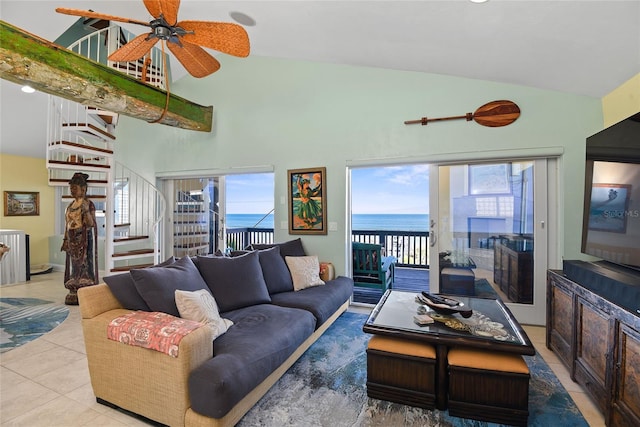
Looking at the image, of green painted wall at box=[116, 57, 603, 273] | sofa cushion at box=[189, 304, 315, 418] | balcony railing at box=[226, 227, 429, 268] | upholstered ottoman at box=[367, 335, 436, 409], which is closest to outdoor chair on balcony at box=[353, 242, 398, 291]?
green painted wall at box=[116, 57, 603, 273]

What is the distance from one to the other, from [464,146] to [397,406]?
8.98 ft

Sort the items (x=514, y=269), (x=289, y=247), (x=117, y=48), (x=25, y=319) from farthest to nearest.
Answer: (x=117, y=48) < (x=289, y=247) < (x=25, y=319) < (x=514, y=269)

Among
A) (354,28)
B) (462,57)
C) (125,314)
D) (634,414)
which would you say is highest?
(354,28)

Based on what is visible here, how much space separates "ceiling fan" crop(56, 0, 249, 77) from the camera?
74.3 inches

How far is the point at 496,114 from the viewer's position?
334cm

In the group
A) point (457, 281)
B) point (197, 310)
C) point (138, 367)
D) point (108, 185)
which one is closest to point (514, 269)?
point (457, 281)

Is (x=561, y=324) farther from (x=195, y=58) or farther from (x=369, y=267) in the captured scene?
(x=195, y=58)

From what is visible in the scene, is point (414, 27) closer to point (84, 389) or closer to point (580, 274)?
point (580, 274)

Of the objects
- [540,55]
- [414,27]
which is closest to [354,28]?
[414,27]

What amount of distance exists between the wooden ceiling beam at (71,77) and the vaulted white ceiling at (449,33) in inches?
34.6

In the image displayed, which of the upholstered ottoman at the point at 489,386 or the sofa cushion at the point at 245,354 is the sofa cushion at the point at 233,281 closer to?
the sofa cushion at the point at 245,354

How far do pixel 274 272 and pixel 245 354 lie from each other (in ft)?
4.97

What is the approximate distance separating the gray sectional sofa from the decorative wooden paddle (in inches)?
103

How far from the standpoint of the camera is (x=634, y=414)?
156 cm
